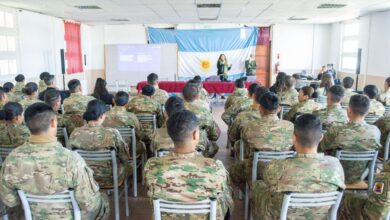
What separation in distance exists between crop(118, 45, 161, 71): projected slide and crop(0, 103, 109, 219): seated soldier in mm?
9652

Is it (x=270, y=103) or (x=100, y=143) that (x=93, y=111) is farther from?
(x=270, y=103)

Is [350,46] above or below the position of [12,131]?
above

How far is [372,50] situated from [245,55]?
429 cm

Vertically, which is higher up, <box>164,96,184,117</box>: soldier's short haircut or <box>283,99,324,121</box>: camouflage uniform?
<box>164,96,184,117</box>: soldier's short haircut

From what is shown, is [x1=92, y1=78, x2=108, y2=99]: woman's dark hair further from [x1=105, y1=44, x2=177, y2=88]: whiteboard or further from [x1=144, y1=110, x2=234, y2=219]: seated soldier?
[x1=105, y1=44, x2=177, y2=88]: whiteboard

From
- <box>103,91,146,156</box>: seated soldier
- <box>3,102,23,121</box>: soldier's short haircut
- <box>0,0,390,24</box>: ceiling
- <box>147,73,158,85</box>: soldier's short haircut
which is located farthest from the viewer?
<box>0,0,390,24</box>: ceiling

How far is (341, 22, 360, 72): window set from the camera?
1153cm

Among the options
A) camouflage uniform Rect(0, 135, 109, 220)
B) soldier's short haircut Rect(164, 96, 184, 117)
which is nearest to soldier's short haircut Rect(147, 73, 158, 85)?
soldier's short haircut Rect(164, 96, 184, 117)

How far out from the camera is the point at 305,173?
1864 mm

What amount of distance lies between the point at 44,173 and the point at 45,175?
0.01 meters

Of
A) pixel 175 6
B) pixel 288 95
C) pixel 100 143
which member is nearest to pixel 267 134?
pixel 100 143

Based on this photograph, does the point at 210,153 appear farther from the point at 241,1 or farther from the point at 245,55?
the point at 245,55

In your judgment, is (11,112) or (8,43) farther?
(8,43)

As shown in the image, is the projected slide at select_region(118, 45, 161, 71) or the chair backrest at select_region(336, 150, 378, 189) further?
the projected slide at select_region(118, 45, 161, 71)
